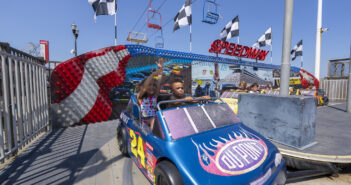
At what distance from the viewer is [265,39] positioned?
18.9 meters

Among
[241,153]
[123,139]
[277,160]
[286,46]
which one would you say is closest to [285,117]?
[277,160]

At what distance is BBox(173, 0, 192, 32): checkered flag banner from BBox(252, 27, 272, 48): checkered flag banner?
1073 centimetres

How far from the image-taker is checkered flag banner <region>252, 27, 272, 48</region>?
18.8m

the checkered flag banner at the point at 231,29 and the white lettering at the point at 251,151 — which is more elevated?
the checkered flag banner at the point at 231,29

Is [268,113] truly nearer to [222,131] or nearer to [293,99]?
[293,99]

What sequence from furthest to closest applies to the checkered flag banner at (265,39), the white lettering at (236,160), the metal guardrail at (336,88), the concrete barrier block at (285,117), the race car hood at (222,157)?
the checkered flag banner at (265,39), the metal guardrail at (336,88), the concrete barrier block at (285,117), the white lettering at (236,160), the race car hood at (222,157)

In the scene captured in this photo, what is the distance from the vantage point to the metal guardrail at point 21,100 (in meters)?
3.19

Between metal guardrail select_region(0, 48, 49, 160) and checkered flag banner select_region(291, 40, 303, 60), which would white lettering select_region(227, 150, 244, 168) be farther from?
checkered flag banner select_region(291, 40, 303, 60)

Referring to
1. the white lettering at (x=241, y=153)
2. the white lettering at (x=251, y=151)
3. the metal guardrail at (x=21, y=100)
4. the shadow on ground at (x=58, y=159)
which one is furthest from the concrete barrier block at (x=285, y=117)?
the metal guardrail at (x=21, y=100)

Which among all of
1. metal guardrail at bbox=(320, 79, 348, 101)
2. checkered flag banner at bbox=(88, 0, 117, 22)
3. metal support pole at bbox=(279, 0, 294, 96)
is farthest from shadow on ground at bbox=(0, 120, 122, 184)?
metal guardrail at bbox=(320, 79, 348, 101)

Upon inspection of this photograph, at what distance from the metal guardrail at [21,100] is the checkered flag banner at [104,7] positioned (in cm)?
460

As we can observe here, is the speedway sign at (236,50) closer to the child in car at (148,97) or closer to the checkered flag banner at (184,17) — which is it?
the checkered flag banner at (184,17)

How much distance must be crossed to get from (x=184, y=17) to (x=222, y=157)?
1296 cm

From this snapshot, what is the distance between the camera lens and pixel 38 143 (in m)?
4.32
